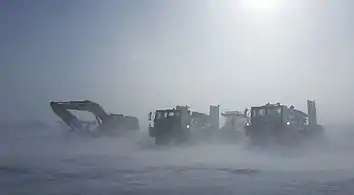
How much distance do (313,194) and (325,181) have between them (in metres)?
2.86

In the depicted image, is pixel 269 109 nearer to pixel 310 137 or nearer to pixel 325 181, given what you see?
pixel 310 137

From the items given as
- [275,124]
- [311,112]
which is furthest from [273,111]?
[311,112]

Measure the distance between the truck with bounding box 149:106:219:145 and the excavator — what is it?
262 inches

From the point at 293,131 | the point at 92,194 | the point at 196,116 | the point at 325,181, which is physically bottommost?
the point at 92,194

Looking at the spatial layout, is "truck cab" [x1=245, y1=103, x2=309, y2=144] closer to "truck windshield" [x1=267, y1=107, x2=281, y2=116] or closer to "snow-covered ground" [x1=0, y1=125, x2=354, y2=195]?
"truck windshield" [x1=267, y1=107, x2=281, y2=116]

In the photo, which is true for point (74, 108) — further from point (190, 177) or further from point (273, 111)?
point (190, 177)

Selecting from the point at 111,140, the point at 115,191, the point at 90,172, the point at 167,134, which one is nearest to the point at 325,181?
the point at 115,191

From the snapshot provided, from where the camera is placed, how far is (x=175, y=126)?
1391 inches

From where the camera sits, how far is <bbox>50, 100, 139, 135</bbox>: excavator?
4012cm

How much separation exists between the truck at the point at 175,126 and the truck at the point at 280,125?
4891 millimetres

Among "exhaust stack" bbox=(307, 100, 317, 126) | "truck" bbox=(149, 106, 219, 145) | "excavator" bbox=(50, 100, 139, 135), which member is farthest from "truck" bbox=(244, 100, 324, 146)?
"excavator" bbox=(50, 100, 139, 135)

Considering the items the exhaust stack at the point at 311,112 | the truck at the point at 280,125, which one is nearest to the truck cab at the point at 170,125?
the truck at the point at 280,125

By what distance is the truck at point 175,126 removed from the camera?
35188 millimetres

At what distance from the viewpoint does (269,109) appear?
106 feet
